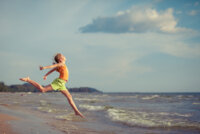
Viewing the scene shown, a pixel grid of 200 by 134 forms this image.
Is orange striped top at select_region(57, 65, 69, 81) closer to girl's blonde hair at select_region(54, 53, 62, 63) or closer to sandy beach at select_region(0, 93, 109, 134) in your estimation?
girl's blonde hair at select_region(54, 53, 62, 63)

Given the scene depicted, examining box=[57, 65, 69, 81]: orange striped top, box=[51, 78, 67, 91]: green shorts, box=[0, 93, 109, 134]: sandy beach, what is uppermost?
box=[57, 65, 69, 81]: orange striped top

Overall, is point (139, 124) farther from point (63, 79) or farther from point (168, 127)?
point (63, 79)

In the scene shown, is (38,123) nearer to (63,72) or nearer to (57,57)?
(63,72)

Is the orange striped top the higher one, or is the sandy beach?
the orange striped top

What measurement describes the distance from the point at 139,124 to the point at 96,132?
2.83 metres

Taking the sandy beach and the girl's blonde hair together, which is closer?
the girl's blonde hair

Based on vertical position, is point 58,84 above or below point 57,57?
below

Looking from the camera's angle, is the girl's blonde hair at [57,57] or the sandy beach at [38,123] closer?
the girl's blonde hair at [57,57]

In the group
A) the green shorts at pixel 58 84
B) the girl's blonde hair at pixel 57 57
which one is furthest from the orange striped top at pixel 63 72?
the girl's blonde hair at pixel 57 57

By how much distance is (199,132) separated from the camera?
8.48 meters

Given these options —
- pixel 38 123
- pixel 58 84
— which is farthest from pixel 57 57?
pixel 38 123

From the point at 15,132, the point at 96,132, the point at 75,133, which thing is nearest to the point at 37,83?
the point at 15,132

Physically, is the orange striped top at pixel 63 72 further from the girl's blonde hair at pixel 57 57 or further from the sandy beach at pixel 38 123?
the sandy beach at pixel 38 123

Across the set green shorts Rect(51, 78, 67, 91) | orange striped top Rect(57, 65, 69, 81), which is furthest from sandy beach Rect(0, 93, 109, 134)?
orange striped top Rect(57, 65, 69, 81)
